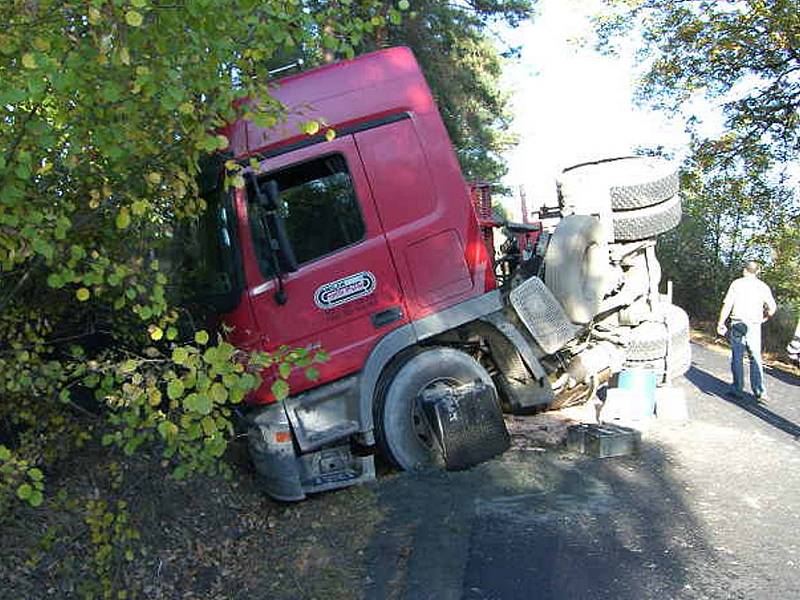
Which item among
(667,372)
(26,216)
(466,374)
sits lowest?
(667,372)

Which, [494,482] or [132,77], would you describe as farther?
[494,482]

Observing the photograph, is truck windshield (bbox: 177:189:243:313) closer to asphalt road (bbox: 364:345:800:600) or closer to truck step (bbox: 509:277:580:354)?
asphalt road (bbox: 364:345:800:600)

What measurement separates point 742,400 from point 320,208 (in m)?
5.82

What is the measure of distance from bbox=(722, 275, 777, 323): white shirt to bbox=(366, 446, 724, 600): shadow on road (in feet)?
12.8

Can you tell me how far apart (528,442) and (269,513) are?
2.17m

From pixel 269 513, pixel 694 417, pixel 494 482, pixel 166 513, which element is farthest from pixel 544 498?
pixel 694 417

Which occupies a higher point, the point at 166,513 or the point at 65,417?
the point at 65,417

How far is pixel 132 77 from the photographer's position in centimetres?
258

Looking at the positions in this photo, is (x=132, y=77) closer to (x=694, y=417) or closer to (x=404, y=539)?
(x=404, y=539)

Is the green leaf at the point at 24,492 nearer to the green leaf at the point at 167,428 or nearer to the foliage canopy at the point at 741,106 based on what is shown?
the green leaf at the point at 167,428

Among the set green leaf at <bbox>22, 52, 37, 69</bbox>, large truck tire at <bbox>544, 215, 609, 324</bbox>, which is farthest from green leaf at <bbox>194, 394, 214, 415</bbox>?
large truck tire at <bbox>544, 215, 609, 324</bbox>

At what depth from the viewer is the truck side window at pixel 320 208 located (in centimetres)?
522

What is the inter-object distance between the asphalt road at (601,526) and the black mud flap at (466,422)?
11 centimetres

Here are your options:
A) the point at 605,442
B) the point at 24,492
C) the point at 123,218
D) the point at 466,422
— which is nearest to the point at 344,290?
the point at 466,422
